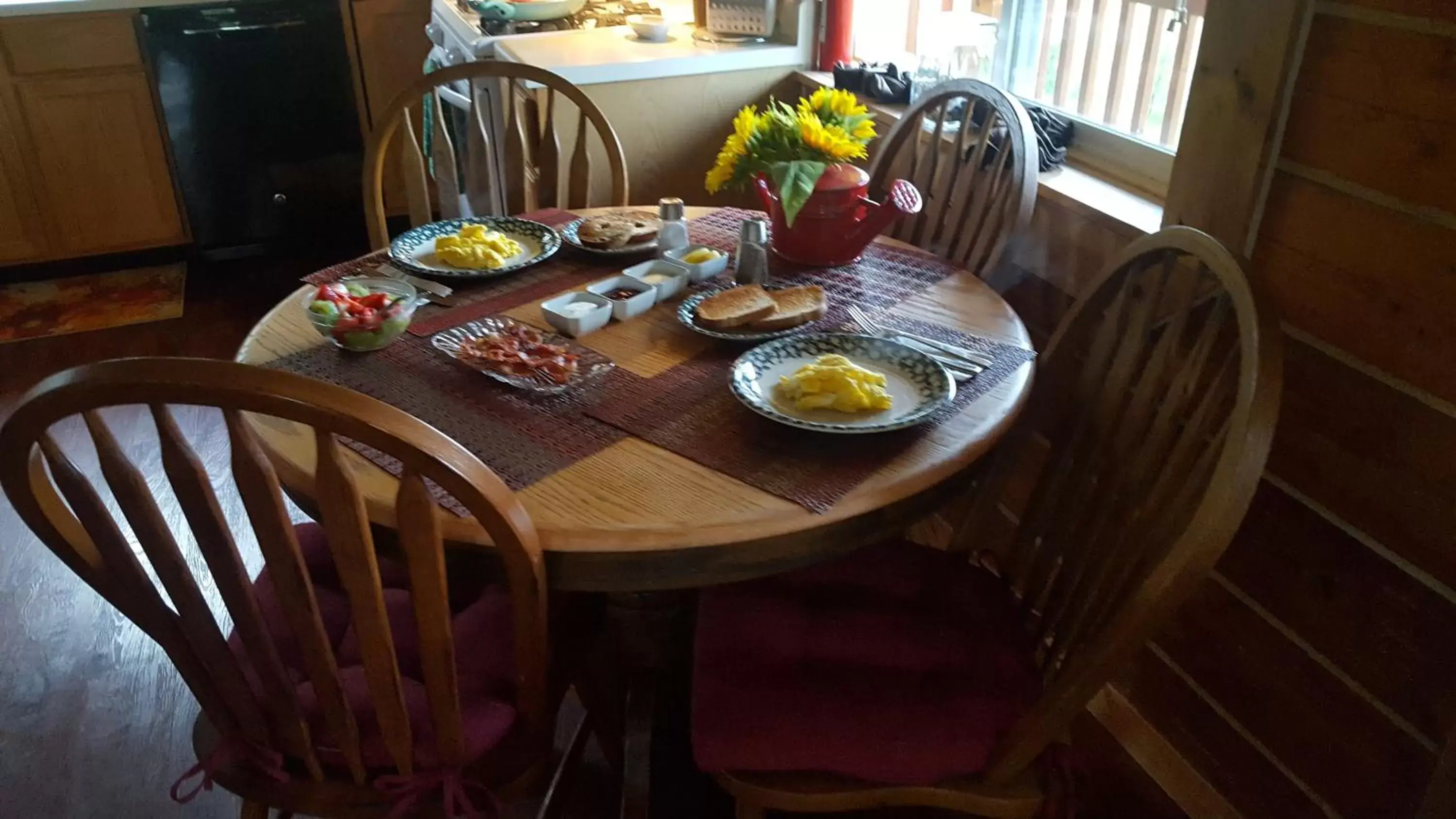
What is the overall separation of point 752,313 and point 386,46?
276 cm

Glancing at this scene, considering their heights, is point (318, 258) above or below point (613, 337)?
below

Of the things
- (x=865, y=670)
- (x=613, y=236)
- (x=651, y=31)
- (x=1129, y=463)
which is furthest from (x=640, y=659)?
(x=651, y=31)

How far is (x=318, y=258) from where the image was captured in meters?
3.74

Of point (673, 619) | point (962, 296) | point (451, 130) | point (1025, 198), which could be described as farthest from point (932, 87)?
point (451, 130)

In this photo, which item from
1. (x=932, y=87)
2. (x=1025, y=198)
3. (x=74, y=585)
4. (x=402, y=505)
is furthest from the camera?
(x=74, y=585)

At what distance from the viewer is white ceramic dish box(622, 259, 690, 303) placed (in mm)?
1460

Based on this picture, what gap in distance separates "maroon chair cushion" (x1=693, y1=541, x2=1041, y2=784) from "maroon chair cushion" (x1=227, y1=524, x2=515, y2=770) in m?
0.23

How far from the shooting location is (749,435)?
1.11 metres

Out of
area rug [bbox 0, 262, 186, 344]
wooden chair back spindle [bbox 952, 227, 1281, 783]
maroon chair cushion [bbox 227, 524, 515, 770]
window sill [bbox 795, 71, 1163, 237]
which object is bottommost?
area rug [bbox 0, 262, 186, 344]

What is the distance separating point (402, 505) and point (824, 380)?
513 mm

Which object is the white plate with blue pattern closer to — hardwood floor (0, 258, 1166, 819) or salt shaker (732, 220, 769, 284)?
salt shaker (732, 220, 769, 284)

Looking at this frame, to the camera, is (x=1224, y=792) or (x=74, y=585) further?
(x=74, y=585)

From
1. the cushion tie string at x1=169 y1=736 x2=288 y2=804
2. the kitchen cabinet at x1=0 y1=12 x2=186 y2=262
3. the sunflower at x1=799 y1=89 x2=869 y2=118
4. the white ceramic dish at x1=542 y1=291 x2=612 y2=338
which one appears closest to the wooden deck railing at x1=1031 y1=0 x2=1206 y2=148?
the sunflower at x1=799 y1=89 x2=869 y2=118

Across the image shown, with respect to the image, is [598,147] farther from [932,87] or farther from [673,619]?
[673,619]
